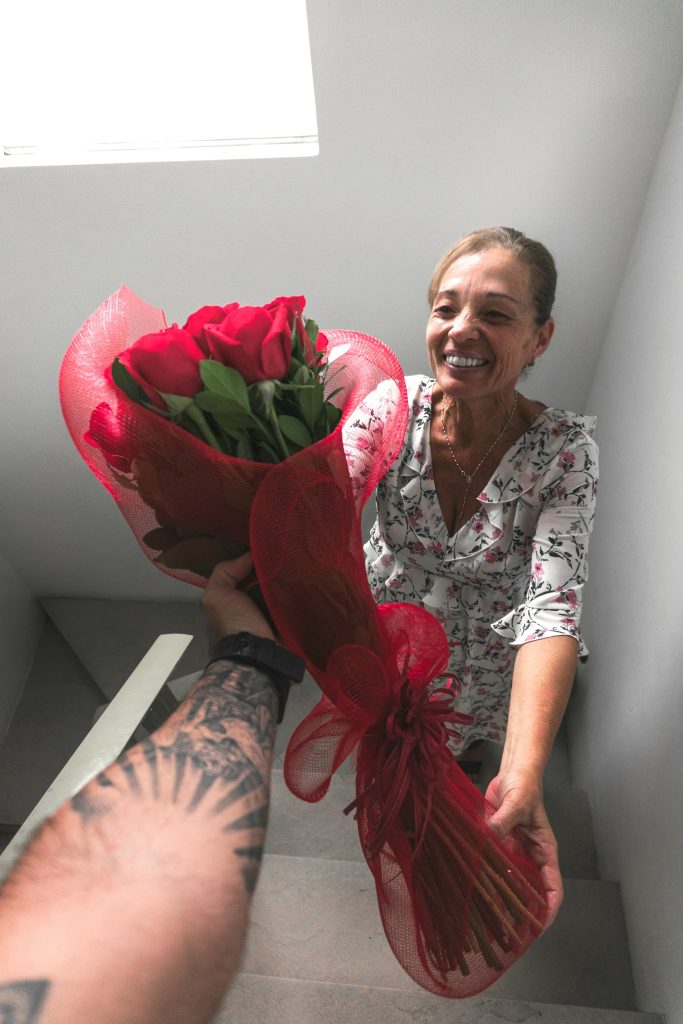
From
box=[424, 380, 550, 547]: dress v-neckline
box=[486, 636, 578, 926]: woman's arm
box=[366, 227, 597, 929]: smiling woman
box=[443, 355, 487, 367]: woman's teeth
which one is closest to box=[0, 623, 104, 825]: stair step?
box=[366, 227, 597, 929]: smiling woman

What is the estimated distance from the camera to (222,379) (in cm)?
73

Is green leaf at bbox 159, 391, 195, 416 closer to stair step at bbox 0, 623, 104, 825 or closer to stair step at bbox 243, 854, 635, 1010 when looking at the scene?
stair step at bbox 243, 854, 635, 1010

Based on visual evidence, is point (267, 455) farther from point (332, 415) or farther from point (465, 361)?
point (465, 361)

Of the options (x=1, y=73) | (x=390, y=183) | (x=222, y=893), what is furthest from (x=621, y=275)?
(x=222, y=893)

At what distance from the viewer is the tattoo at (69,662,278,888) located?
0.59 metres

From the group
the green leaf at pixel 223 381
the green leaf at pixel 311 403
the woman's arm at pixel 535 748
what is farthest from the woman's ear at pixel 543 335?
the green leaf at pixel 223 381

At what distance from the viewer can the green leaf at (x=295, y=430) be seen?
0.79m

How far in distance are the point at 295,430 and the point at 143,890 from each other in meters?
0.47

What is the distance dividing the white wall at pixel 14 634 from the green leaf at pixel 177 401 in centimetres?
247

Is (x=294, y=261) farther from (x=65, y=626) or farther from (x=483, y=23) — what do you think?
(x=65, y=626)

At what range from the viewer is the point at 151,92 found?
5.85 feet

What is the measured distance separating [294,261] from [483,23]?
0.72m

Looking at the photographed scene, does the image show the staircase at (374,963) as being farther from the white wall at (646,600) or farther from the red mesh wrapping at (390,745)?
the red mesh wrapping at (390,745)

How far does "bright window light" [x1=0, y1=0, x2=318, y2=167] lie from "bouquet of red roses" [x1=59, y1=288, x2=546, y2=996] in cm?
103
